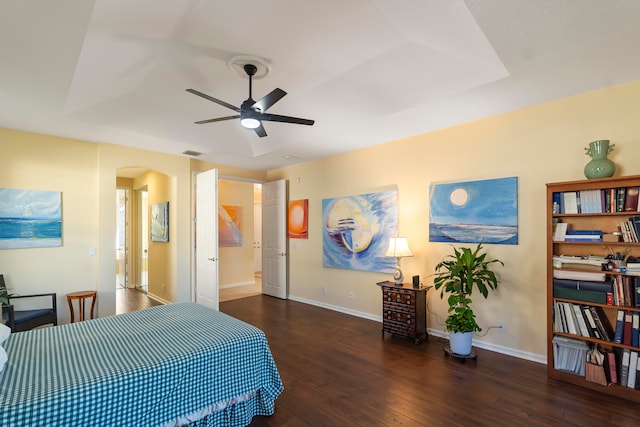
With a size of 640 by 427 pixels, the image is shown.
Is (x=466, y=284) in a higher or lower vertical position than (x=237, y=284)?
higher

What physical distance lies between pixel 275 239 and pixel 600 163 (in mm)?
5035

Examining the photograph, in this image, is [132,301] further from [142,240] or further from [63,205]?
[63,205]

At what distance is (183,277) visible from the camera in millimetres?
5195

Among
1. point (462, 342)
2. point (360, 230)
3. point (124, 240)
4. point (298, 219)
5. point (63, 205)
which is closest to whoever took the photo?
point (462, 342)

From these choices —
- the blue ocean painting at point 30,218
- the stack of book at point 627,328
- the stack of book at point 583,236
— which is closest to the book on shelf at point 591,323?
the stack of book at point 627,328

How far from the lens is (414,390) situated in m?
2.63

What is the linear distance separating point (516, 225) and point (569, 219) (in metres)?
0.45

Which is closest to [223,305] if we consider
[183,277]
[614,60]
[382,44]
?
[183,277]

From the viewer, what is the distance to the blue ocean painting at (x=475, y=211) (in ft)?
10.9

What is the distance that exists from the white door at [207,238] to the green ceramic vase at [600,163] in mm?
4506

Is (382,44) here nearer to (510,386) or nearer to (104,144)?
(510,386)

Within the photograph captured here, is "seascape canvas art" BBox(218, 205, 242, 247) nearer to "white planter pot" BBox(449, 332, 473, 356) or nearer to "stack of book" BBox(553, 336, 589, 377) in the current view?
"white planter pot" BBox(449, 332, 473, 356)

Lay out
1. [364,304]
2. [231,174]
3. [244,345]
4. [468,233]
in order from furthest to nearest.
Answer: [231,174] < [364,304] < [468,233] < [244,345]

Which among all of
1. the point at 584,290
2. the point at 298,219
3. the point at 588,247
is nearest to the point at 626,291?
the point at 584,290
